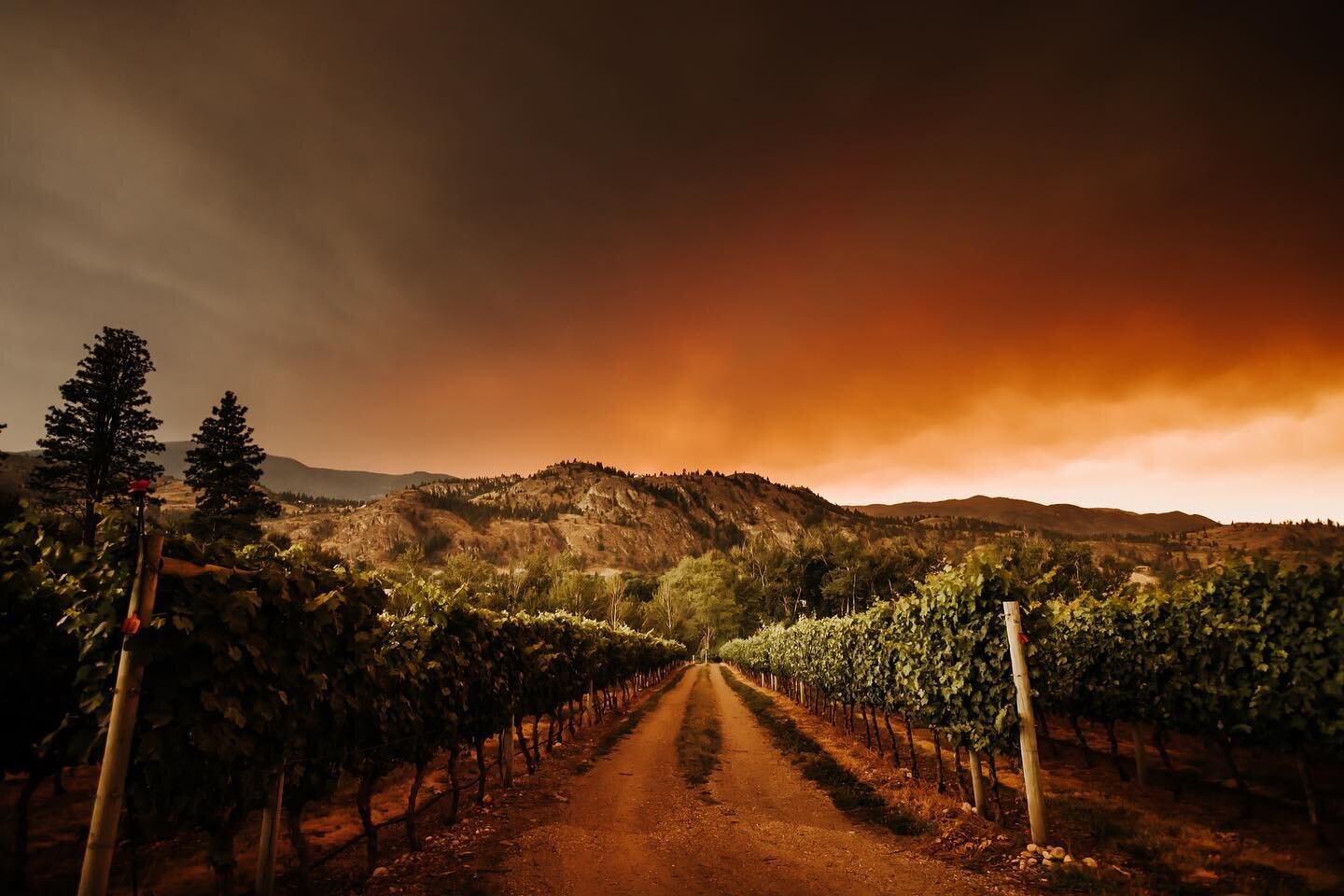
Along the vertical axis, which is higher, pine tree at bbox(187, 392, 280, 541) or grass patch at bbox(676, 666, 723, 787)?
pine tree at bbox(187, 392, 280, 541)

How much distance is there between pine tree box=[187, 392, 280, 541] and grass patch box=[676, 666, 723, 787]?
47450mm

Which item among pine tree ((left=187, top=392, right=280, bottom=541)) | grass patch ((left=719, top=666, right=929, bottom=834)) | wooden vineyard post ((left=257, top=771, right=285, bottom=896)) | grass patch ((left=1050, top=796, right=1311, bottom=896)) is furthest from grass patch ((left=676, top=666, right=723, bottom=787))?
pine tree ((left=187, top=392, right=280, bottom=541))

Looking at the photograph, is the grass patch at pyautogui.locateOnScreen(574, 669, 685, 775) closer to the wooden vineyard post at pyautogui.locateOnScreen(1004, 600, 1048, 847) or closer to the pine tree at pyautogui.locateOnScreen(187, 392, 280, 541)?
the wooden vineyard post at pyautogui.locateOnScreen(1004, 600, 1048, 847)

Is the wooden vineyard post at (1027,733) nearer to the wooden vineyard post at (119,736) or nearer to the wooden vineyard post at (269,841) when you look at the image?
the wooden vineyard post at (269,841)

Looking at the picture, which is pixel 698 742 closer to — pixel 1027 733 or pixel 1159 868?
pixel 1027 733

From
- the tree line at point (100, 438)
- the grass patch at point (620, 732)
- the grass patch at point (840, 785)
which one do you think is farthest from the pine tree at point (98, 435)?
the grass patch at point (840, 785)

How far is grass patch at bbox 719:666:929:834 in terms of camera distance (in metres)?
10.1

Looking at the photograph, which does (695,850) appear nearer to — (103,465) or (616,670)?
(616,670)

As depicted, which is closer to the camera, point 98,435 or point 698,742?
point 698,742

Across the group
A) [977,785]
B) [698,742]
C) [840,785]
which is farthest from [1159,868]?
[698,742]

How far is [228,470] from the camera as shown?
54875 millimetres

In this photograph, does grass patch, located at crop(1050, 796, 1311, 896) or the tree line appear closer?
grass patch, located at crop(1050, 796, 1311, 896)

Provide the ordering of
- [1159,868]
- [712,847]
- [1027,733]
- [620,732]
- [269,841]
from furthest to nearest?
[620,732] < [712,847] < [1027,733] < [1159,868] < [269,841]

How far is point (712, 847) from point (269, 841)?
20.8 ft
